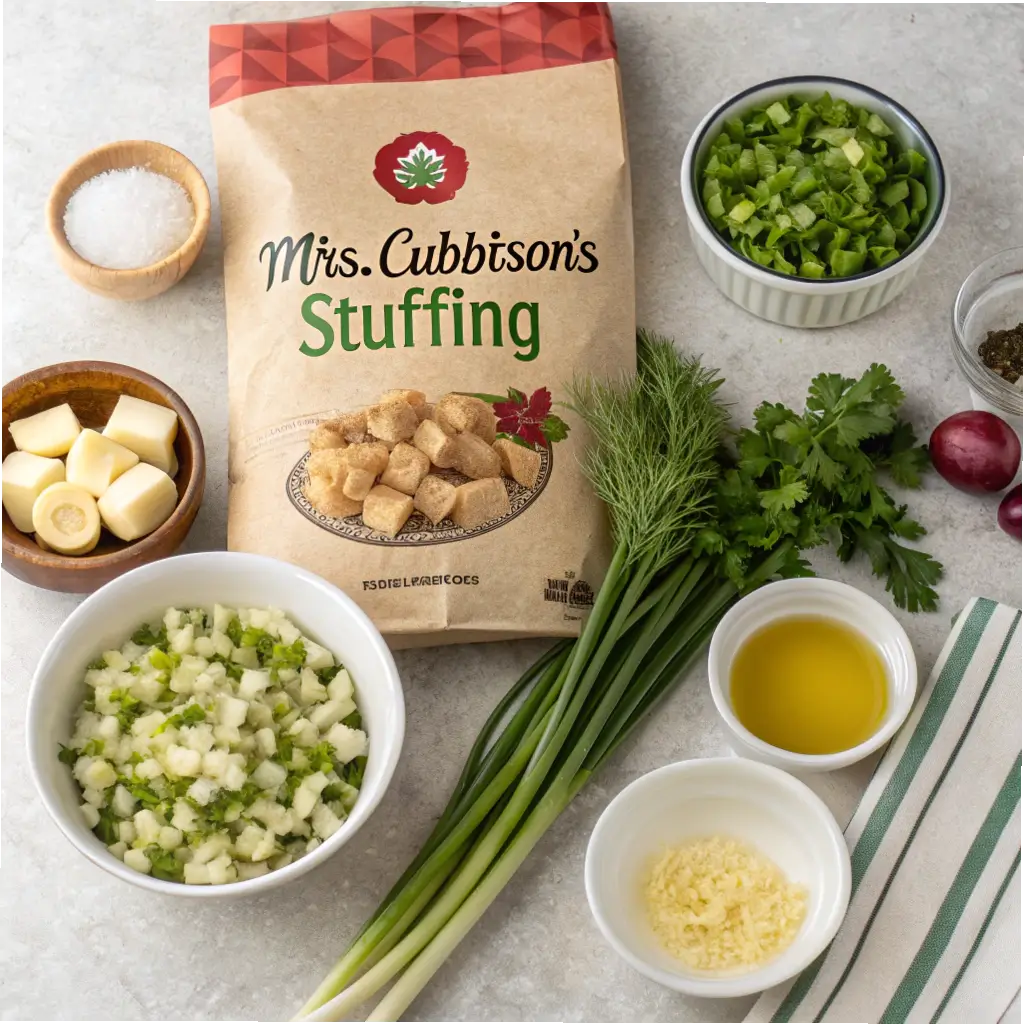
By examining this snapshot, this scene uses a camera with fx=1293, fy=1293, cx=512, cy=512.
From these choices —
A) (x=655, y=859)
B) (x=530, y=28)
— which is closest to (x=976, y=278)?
(x=530, y=28)

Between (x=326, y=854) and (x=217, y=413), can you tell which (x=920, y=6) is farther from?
(x=326, y=854)

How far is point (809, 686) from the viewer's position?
152 cm

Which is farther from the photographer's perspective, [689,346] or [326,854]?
[689,346]

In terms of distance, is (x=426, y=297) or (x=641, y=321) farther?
(x=641, y=321)

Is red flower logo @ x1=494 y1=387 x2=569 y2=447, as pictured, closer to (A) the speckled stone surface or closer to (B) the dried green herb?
(A) the speckled stone surface

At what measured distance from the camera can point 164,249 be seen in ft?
5.59

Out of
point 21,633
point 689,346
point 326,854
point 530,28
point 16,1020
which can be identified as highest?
point 530,28

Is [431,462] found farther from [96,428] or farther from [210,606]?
[96,428]

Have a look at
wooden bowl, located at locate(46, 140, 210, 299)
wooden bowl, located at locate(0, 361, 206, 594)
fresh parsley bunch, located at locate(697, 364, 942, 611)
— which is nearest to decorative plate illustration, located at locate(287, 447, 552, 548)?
wooden bowl, located at locate(0, 361, 206, 594)

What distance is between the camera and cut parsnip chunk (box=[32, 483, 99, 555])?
58.9 inches

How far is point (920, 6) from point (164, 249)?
120 centimetres

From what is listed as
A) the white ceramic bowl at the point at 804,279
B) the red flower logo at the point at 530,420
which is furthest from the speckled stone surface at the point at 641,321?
the red flower logo at the point at 530,420

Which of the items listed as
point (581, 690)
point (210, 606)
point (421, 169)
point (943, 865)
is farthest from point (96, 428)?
point (943, 865)

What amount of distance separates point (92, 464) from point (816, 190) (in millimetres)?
970
